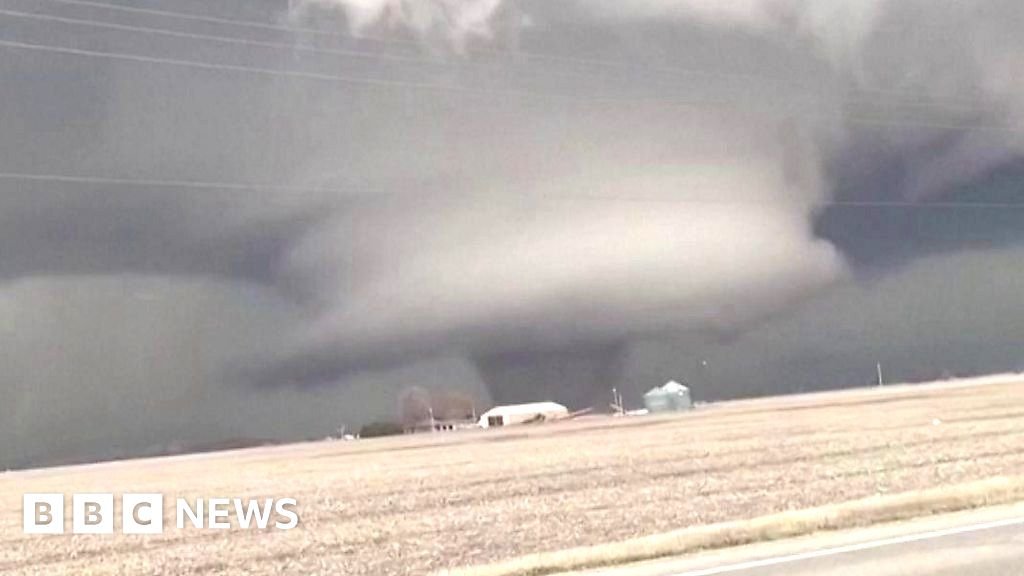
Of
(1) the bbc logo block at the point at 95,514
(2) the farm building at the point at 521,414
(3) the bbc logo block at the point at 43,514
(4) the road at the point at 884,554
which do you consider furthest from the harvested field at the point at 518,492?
(2) the farm building at the point at 521,414

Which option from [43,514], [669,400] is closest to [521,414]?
[669,400]

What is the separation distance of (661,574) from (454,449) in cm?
5191

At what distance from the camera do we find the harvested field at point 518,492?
66.4ft

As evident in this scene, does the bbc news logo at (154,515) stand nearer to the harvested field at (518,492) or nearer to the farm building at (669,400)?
the harvested field at (518,492)

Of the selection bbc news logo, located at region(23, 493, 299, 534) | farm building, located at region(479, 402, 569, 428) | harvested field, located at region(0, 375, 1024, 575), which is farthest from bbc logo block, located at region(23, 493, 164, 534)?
farm building, located at region(479, 402, 569, 428)

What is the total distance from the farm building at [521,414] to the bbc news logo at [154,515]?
330 ft

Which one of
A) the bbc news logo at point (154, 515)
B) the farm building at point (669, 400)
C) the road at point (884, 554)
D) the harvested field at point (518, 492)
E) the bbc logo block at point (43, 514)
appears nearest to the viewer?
the road at point (884, 554)

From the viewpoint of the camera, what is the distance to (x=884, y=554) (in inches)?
559

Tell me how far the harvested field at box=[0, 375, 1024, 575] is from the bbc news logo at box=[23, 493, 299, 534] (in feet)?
2.42

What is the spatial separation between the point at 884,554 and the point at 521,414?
134 meters

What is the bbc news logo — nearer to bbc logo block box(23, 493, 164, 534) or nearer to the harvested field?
bbc logo block box(23, 493, 164, 534)

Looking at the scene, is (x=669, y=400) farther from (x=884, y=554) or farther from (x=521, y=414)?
(x=884, y=554)

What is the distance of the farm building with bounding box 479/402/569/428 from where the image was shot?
461 feet

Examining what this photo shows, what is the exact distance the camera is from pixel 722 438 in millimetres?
52812
